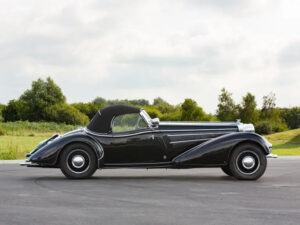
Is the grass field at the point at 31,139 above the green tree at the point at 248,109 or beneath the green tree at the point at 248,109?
beneath

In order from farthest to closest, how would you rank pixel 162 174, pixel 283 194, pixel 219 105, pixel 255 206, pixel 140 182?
1. pixel 219 105
2. pixel 162 174
3. pixel 140 182
4. pixel 283 194
5. pixel 255 206

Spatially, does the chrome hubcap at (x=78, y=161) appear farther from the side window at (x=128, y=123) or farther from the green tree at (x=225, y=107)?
the green tree at (x=225, y=107)

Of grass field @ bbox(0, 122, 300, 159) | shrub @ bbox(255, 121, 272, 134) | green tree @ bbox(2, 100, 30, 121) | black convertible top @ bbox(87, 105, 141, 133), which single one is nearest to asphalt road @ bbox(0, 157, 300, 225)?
black convertible top @ bbox(87, 105, 141, 133)

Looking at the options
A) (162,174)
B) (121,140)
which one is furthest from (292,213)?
(162,174)

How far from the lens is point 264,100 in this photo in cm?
4956

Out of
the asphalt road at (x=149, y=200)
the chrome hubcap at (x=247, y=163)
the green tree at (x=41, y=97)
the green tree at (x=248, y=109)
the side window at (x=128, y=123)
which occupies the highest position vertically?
the green tree at (x=41, y=97)

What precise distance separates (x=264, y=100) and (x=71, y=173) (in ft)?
134

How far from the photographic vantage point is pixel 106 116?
36.8 ft

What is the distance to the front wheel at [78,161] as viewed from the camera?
10820 mm

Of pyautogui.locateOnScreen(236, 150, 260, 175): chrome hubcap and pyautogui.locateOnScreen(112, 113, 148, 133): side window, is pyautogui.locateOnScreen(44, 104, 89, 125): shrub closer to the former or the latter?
pyautogui.locateOnScreen(112, 113, 148, 133): side window

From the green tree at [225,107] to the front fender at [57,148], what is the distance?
37.6 m

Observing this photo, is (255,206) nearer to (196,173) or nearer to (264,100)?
(196,173)

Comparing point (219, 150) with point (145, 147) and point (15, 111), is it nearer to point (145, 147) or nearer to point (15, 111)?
point (145, 147)

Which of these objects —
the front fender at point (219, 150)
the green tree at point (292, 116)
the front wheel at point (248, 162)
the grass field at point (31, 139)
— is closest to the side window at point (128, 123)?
the front fender at point (219, 150)
